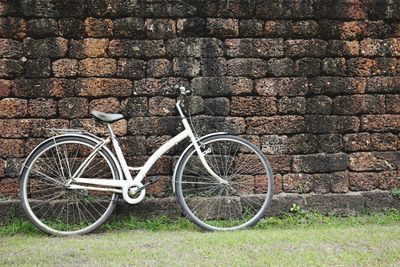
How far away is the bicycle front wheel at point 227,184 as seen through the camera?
15.8 ft

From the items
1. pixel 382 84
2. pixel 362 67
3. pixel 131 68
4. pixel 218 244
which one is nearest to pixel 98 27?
pixel 131 68

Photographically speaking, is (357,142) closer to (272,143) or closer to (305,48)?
(272,143)

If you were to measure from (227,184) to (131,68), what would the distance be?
1600mm

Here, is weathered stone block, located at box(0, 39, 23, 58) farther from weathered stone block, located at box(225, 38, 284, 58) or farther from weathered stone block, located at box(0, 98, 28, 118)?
weathered stone block, located at box(225, 38, 284, 58)

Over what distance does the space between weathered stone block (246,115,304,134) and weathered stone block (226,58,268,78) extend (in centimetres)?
49

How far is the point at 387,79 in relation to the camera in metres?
5.24

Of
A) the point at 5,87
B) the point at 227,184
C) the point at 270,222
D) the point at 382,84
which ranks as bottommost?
the point at 270,222

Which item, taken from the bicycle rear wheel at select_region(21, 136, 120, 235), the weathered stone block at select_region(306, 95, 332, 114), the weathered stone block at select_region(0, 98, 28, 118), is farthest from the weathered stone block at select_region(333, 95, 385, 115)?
the weathered stone block at select_region(0, 98, 28, 118)

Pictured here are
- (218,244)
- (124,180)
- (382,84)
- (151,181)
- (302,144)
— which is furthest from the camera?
(382,84)

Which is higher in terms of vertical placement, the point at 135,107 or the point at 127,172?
the point at 135,107

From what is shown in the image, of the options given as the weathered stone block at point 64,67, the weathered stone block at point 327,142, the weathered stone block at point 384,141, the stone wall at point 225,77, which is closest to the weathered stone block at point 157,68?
the stone wall at point 225,77

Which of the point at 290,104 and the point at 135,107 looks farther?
the point at 290,104

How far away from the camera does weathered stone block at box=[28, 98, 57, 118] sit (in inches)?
→ 190

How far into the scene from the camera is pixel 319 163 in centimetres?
515
